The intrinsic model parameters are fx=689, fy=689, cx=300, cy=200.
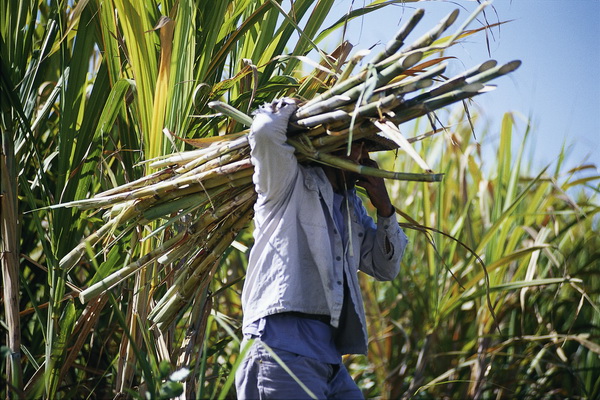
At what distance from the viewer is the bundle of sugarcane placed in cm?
153

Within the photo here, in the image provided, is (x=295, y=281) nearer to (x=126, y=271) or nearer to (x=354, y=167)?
(x=354, y=167)

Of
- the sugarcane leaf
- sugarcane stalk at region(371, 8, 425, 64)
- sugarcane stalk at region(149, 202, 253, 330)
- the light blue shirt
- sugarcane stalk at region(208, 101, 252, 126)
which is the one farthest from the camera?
sugarcane stalk at region(149, 202, 253, 330)

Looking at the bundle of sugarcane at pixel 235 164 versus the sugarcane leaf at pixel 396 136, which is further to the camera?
the bundle of sugarcane at pixel 235 164

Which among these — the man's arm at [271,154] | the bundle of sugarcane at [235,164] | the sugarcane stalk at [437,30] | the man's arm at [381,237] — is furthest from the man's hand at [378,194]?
the sugarcane stalk at [437,30]

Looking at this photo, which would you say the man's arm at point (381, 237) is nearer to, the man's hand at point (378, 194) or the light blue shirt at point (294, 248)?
the man's hand at point (378, 194)

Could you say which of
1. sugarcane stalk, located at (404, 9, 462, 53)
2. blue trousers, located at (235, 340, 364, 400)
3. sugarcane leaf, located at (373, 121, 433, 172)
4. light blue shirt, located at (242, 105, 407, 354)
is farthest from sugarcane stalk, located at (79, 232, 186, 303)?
sugarcane stalk, located at (404, 9, 462, 53)

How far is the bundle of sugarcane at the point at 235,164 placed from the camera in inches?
60.3

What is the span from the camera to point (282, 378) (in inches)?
62.2

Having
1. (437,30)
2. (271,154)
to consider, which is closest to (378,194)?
(271,154)

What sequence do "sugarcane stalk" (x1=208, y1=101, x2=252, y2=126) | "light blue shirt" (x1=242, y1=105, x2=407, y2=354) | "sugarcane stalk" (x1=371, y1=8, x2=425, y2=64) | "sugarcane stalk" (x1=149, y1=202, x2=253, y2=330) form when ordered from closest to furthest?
"sugarcane stalk" (x1=371, y1=8, x2=425, y2=64) → "light blue shirt" (x1=242, y1=105, x2=407, y2=354) → "sugarcane stalk" (x1=208, y1=101, x2=252, y2=126) → "sugarcane stalk" (x1=149, y1=202, x2=253, y2=330)

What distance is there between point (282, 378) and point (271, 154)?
1.69 feet

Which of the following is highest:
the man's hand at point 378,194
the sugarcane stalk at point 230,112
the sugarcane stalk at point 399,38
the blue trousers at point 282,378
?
the sugarcane stalk at point 399,38

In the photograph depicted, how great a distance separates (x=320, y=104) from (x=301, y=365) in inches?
23.9

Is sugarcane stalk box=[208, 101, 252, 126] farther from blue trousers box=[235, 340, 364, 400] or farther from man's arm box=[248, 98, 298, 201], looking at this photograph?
blue trousers box=[235, 340, 364, 400]
